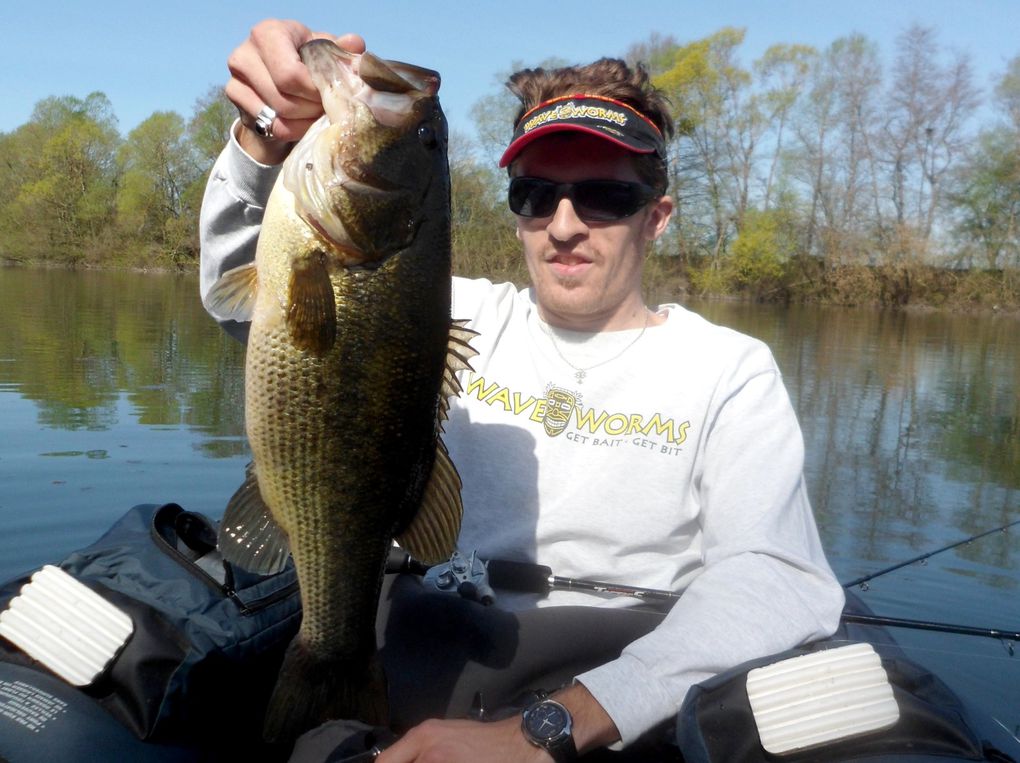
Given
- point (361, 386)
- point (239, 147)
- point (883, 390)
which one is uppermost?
point (239, 147)

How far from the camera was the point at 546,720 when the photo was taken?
6.71 feet

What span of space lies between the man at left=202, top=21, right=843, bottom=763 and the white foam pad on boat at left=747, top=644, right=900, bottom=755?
0.26 m

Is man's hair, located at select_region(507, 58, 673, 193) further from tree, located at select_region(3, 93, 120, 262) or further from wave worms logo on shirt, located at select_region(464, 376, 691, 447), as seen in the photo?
tree, located at select_region(3, 93, 120, 262)

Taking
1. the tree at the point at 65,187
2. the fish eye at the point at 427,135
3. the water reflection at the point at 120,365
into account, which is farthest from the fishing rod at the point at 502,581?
the tree at the point at 65,187

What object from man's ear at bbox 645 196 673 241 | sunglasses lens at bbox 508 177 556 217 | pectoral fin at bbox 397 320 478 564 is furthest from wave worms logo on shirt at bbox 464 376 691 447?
pectoral fin at bbox 397 320 478 564

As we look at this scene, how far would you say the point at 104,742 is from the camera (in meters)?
2.01

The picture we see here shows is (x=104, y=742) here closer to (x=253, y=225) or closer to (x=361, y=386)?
(x=361, y=386)

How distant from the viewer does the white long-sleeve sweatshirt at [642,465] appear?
237 centimetres

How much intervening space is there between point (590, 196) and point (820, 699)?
5.56 ft

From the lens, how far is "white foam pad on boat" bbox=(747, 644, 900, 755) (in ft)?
6.28

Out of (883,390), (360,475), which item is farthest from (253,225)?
(883,390)

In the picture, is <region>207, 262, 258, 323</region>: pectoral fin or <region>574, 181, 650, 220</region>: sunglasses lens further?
<region>574, 181, 650, 220</region>: sunglasses lens

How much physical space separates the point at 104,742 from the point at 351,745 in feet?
1.81

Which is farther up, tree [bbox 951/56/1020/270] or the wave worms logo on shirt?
tree [bbox 951/56/1020/270]
